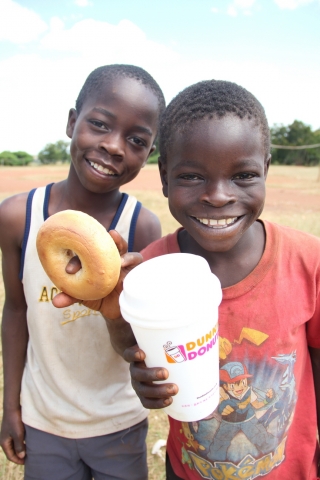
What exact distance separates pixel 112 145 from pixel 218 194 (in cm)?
59

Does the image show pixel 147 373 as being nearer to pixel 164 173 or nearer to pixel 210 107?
pixel 164 173

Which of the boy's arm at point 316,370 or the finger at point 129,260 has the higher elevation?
the finger at point 129,260

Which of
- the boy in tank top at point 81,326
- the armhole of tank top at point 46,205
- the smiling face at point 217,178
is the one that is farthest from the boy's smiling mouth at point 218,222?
the armhole of tank top at point 46,205

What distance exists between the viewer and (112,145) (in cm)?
161

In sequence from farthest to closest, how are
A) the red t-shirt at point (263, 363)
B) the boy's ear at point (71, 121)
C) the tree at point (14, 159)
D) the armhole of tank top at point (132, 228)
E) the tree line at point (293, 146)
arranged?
the tree at point (14, 159) → the tree line at point (293, 146) → the boy's ear at point (71, 121) → the armhole of tank top at point (132, 228) → the red t-shirt at point (263, 363)

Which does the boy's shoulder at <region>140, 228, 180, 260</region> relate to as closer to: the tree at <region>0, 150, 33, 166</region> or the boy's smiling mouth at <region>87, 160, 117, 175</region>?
the boy's smiling mouth at <region>87, 160, 117, 175</region>

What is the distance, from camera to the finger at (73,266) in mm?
1193

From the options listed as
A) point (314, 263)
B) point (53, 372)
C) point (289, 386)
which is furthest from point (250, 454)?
point (53, 372)

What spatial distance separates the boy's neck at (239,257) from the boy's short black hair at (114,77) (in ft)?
2.31

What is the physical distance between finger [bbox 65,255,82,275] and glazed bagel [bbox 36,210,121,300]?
0.04 feet

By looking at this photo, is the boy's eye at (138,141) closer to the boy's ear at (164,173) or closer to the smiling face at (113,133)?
the smiling face at (113,133)

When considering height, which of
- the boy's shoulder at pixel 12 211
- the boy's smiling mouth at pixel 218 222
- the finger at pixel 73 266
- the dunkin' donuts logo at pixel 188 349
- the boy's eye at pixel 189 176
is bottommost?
the dunkin' donuts logo at pixel 188 349

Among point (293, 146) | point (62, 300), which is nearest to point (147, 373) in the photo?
point (62, 300)

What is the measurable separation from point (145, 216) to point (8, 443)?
1268 millimetres
